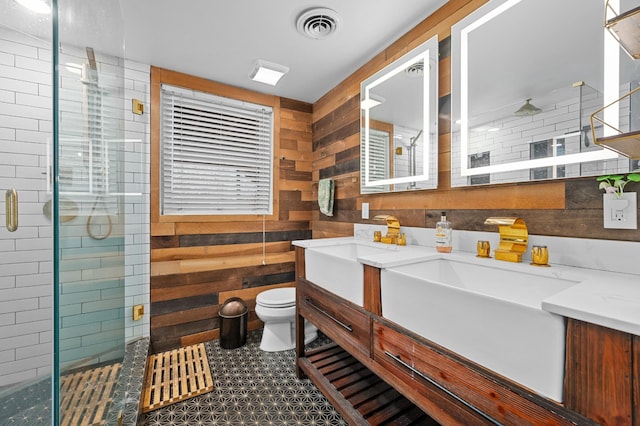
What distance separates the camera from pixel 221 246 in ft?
8.31

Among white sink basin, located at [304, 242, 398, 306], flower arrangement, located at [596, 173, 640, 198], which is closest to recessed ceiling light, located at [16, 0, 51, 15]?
white sink basin, located at [304, 242, 398, 306]

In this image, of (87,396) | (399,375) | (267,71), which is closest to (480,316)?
(399,375)

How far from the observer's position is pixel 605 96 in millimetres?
1013

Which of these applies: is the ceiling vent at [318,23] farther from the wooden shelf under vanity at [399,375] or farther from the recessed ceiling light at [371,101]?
the wooden shelf under vanity at [399,375]

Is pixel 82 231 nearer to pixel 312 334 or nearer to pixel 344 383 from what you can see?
pixel 344 383

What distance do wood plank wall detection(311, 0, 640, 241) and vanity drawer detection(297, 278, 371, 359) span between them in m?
0.72

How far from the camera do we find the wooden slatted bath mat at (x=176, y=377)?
5.50ft

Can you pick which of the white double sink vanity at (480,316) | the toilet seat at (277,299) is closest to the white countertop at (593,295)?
the white double sink vanity at (480,316)

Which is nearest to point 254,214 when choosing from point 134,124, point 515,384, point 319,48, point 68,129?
point 134,124

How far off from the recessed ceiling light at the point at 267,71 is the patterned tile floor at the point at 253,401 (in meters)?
2.20

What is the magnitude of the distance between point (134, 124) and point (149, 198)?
584mm

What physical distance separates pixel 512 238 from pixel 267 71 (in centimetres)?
197

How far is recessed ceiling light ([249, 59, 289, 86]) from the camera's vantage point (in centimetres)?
208

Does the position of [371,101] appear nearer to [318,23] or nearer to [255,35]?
[318,23]
